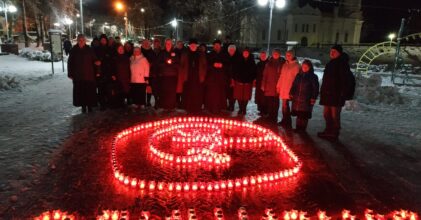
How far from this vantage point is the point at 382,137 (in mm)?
8109

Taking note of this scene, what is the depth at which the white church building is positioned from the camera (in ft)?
166

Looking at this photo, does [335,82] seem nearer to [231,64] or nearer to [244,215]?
[231,64]

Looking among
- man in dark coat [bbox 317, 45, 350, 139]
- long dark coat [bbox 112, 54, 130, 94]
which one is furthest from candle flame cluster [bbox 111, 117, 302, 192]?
long dark coat [bbox 112, 54, 130, 94]

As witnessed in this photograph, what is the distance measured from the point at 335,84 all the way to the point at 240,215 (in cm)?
413

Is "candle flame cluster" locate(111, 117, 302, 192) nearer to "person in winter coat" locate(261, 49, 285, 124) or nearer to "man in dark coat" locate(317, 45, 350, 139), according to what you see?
"person in winter coat" locate(261, 49, 285, 124)

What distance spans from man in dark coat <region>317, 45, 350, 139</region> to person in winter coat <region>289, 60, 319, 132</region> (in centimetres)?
22

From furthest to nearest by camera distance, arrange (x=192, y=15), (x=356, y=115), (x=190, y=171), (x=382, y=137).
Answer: (x=192, y=15) < (x=356, y=115) < (x=382, y=137) < (x=190, y=171)

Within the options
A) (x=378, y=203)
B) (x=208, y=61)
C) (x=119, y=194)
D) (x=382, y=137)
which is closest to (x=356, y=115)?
(x=382, y=137)

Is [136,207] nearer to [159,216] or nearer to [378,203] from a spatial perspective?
[159,216]

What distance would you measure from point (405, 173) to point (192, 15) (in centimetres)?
4298

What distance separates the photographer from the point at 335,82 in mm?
7461

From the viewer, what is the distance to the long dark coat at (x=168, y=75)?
911 cm

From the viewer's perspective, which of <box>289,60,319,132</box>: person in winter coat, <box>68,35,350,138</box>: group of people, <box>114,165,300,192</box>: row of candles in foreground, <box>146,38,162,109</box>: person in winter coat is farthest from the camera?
<box>146,38,162,109</box>: person in winter coat

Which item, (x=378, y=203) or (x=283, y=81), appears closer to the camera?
(x=378, y=203)
